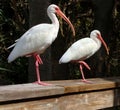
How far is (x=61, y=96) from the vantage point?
165 inches

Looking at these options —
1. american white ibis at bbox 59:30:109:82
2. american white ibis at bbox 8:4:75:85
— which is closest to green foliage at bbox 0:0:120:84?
american white ibis at bbox 59:30:109:82

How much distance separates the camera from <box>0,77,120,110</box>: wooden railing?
3.54 m

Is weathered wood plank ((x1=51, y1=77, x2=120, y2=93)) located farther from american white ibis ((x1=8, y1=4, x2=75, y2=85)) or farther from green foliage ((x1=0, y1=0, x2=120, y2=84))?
green foliage ((x1=0, y1=0, x2=120, y2=84))

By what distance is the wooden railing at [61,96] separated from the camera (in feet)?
11.6

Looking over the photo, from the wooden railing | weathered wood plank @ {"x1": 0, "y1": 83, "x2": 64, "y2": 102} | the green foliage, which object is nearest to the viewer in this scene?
weathered wood plank @ {"x1": 0, "y1": 83, "x2": 64, "y2": 102}

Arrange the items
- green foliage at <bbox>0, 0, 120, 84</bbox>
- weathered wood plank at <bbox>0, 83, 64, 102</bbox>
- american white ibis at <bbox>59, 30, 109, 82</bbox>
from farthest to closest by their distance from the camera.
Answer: green foliage at <bbox>0, 0, 120, 84</bbox>, american white ibis at <bbox>59, 30, 109, 82</bbox>, weathered wood plank at <bbox>0, 83, 64, 102</bbox>

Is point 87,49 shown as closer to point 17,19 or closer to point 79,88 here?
point 79,88

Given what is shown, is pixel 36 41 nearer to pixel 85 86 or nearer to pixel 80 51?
pixel 85 86

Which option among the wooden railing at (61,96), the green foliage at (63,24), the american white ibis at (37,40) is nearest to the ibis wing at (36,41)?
the american white ibis at (37,40)

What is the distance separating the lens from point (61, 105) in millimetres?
4195

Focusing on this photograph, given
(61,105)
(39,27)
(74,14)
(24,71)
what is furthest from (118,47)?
(61,105)

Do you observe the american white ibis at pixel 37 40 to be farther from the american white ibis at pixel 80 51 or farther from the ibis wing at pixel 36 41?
the american white ibis at pixel 80 51

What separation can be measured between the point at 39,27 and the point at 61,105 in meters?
1.18

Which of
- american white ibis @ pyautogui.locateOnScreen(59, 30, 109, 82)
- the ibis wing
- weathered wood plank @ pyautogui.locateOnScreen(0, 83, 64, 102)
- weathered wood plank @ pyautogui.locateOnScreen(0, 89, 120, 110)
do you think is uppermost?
the ibis wing
